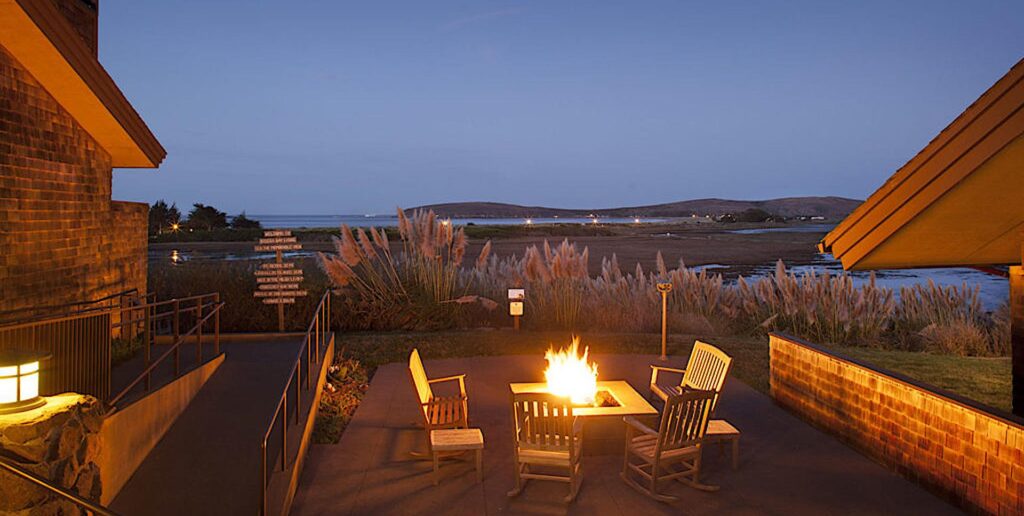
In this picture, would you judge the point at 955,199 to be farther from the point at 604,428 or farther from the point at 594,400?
the point at 594,400

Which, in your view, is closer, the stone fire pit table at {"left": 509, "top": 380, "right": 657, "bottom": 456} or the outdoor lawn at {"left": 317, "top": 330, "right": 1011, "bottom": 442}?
the stone fire pit table at {"left": 509, "top": 380, "right": 657, "bottom": 456}

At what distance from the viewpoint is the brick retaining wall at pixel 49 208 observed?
7312mm

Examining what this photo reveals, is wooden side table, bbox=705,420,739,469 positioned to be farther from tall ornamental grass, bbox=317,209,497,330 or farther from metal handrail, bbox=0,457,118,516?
tall ornamental grass, bbox=317,209,497,330

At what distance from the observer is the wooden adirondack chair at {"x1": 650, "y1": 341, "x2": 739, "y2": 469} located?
6.16 metres

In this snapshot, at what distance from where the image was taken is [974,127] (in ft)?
14.2

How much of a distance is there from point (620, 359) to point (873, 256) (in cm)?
599

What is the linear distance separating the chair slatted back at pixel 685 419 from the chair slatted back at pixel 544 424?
2.40ft

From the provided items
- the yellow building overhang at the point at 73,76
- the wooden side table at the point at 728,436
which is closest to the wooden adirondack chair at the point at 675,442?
the wooden side table at the point at 728,436

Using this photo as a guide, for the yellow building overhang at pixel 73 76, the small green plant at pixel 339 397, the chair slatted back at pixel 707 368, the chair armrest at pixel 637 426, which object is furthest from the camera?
the small green plant at pixel 339 397

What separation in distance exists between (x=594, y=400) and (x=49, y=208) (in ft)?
21.8

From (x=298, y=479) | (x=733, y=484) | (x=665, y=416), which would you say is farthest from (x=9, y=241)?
(x=733, y=484)

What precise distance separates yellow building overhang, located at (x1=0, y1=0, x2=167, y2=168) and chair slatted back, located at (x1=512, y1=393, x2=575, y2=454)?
611 cm

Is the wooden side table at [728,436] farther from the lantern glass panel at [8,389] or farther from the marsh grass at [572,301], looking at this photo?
the marsh grass at [572,301]

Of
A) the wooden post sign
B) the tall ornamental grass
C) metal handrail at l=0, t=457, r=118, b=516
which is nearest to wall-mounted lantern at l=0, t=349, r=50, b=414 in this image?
metal handrail at l=0, t=457, r=118, b=516
